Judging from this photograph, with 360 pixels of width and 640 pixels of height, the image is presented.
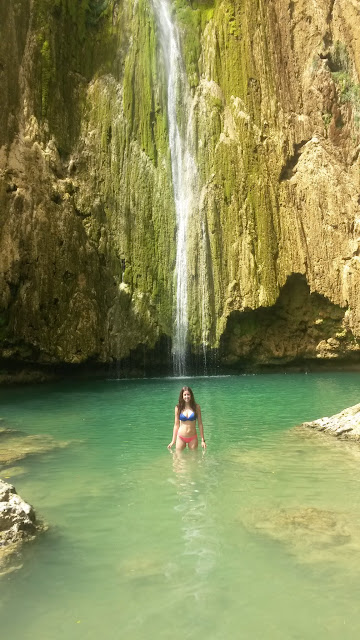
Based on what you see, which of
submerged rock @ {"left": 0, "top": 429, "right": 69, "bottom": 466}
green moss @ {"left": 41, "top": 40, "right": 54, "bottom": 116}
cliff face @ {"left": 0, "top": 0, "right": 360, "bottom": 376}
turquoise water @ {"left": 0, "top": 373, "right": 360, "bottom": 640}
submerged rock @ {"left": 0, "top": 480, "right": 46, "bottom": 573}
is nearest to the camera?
turquoise water @ {"left": 0, "top": 373, "right": 360, "bottom": 640}

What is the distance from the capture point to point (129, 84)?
2694 centimetres

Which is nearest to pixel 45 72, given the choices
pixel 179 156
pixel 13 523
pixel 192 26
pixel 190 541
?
pixel 179 156

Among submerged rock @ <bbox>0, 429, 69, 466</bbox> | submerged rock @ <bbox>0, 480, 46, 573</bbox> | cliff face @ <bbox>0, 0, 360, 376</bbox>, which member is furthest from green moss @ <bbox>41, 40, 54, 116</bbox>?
submerged rock @ <bbox>0, 480, 46, 573</bbox>

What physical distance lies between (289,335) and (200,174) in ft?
27.1

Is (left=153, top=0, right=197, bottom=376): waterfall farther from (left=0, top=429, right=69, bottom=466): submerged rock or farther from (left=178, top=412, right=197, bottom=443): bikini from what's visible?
(left=178, top=412, right=197, bottom=443): bikini

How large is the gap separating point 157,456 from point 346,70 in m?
23.7

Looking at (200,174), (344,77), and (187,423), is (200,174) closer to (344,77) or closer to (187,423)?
→ (344,77)

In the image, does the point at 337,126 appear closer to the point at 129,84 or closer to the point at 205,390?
the point at 129,84

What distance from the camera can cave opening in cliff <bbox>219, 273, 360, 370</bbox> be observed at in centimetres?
2505

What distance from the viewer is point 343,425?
32.9 feet

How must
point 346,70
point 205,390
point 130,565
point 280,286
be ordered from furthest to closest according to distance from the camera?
point 346,70, point 280,286, point 205,390, point 130,565

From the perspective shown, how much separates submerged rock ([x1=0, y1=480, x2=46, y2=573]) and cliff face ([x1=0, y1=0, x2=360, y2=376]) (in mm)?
17855

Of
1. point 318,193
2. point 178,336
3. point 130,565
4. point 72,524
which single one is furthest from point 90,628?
point 318,193

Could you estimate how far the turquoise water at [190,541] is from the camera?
385cm
